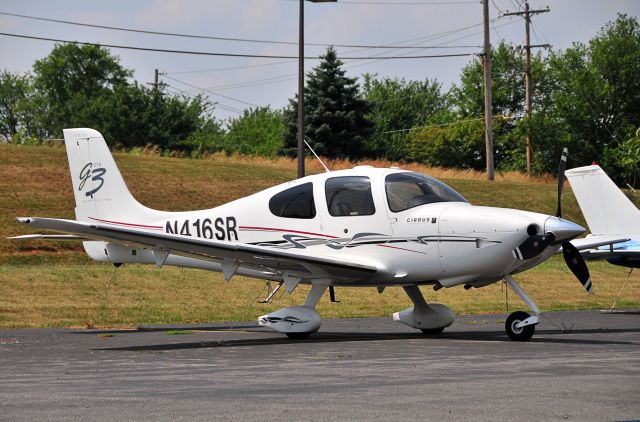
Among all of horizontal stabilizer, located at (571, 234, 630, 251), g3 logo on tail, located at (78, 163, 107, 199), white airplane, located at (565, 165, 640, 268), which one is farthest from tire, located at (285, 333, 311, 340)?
white airplane, located at (565, 165, 640, 268)

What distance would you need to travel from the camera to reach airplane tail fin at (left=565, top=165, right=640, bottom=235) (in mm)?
22078

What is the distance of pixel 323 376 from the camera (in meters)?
10.8

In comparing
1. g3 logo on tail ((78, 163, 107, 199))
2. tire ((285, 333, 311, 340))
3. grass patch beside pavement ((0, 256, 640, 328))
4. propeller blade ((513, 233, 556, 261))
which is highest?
g3 logo on tail ((78, 163, 107, 199))

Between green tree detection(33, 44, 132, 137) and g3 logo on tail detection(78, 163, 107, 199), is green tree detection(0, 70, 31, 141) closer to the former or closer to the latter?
green tree detection(33, 44, 132, 137)

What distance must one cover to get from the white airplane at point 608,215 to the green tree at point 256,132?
275ft

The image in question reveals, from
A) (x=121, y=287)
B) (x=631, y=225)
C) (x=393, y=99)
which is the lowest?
(x=121, y=287)

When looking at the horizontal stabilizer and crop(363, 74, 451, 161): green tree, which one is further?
crop(363, 74, 451, 161): green tree

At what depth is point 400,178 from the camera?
53.6ft

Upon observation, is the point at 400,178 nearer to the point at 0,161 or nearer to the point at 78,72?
the point at 0,161

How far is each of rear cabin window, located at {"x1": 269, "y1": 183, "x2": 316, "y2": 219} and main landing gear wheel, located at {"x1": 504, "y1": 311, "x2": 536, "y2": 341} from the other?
137 inches

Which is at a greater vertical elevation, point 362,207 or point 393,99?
point 393,99

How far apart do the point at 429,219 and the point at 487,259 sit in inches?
40.8

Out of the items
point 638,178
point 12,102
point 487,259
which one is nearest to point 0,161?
point 487,259

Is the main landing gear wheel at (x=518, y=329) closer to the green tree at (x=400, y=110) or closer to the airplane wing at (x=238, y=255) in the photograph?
the airplane wing at (x=238, y=255)
